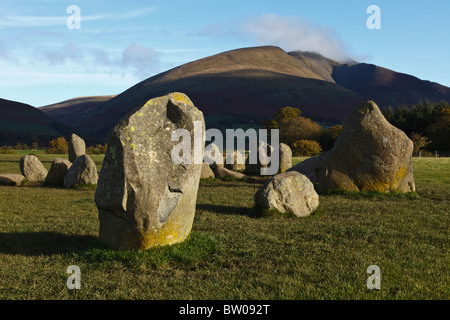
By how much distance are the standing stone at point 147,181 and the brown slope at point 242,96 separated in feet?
405

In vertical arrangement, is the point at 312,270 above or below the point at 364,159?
below

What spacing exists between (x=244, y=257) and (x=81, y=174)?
14.1 m

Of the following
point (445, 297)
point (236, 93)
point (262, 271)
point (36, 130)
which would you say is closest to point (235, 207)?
point (262, 271)

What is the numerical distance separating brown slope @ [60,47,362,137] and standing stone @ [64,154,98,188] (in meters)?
113

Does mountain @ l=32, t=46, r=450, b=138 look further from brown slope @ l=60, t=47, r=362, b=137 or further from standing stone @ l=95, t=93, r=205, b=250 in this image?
standing stone @ l=95, t=93, r=205, b=250

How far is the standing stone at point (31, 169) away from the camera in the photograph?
2192 centimetres

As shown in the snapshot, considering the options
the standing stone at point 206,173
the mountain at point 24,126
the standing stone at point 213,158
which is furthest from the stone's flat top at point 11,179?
the mountain at point 24,126

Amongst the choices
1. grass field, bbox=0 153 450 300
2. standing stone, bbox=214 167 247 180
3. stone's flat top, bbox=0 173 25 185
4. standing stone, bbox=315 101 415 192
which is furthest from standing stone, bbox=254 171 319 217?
stone's flat top, bbox=0 173 25 185

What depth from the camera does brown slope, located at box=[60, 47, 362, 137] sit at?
142 m

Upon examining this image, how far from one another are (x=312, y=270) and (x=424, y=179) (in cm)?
1887

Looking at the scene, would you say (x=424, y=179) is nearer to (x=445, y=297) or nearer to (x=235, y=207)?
(x=235, y=207)

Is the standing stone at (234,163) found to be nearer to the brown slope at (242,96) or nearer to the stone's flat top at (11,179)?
the stone's flat top at (11,179)

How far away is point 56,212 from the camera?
1321 centimetres
